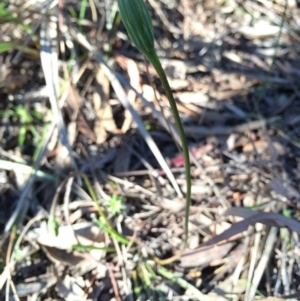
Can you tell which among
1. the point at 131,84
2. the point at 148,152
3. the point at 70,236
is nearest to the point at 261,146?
the point at 148,152

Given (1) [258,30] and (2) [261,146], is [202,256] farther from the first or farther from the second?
(1) [258,30]

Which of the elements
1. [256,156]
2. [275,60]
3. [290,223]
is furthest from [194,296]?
[275,60]

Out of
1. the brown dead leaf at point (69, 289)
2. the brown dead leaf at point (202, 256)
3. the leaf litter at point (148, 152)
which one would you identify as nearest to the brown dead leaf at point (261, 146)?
the leaf litter at point (148, 152)

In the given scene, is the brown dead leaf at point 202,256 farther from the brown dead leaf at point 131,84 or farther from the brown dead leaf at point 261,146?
the brown dead leaf at point 131,84

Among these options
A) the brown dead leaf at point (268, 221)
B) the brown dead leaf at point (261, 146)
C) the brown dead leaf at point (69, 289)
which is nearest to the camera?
the brown dead leaf at point (268, 221)

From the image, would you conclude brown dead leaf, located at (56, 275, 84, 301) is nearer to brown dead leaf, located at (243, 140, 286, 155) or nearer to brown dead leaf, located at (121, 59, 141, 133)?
brown dead leaf, located at (121, 59, 141, 133)

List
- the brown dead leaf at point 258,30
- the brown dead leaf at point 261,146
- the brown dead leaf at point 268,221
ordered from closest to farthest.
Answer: the brown dead leaf at point 268,221, the brown dead leaf at point 261,146, the brown dead leaf at point 258,30

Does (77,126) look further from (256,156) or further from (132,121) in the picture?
(256,156)

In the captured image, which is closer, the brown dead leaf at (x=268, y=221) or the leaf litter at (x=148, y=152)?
the brown dead leaf at (x=268, y=221)
